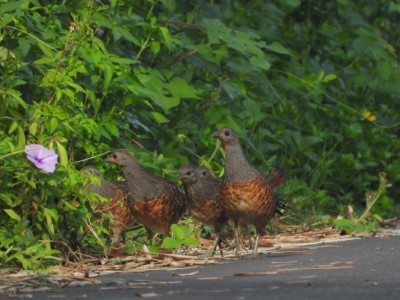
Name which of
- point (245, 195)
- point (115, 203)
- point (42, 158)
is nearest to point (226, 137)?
point (245, 195)

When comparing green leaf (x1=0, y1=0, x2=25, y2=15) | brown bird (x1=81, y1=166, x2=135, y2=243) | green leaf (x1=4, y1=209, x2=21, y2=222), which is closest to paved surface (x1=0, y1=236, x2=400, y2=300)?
green leaf (x1=4, y1=209, x2=21, y2=222)

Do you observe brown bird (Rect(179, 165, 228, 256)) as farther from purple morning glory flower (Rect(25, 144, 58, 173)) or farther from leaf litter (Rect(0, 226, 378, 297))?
purple morning glory flower (Rect(25, 144, 58, 173))

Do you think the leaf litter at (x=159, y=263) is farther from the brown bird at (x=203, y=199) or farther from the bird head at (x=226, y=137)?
the bird head at (x=226, y=137)

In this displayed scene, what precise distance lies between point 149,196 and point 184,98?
158 centimetres

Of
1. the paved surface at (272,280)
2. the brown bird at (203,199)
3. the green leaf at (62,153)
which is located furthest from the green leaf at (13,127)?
the brown bird at (203,199)

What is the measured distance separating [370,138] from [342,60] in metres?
1.09

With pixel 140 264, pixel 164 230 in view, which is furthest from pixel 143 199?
pixel 140 264

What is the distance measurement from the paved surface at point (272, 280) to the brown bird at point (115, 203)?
1.03 meters

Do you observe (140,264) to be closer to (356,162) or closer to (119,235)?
(119,235)

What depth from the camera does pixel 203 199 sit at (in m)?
9.42

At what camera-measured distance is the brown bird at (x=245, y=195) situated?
8.99 meters

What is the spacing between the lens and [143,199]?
30.9 ft

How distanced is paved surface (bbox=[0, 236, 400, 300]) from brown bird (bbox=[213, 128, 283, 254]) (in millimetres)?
305

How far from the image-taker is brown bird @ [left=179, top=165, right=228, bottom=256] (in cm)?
941
